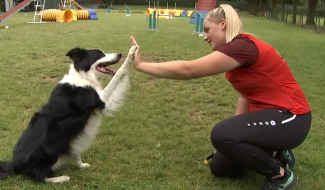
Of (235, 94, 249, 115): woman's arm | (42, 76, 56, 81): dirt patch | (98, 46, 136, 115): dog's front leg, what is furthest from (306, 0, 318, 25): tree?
(98, 46, 136, 115): dog's front leg

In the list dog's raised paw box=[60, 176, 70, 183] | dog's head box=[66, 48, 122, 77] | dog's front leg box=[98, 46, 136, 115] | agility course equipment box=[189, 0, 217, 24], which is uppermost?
agility course equipment box=[189, 0, 217, 24]

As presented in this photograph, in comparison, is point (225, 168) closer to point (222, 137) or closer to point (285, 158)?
point (222, 137)

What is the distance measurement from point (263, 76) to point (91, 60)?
73.1 inches

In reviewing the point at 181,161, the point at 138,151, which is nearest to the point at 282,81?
the point at 181,161

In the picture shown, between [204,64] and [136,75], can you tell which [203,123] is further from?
[136,75]

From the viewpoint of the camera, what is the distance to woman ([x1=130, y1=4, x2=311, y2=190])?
258 centimetres

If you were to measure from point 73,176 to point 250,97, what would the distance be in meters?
2.00

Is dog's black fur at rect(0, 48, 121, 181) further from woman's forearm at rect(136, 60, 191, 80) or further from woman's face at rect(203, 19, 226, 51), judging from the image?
woman's face at rect(203, 19, 226, 51)

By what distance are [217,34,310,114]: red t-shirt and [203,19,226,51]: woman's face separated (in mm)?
165

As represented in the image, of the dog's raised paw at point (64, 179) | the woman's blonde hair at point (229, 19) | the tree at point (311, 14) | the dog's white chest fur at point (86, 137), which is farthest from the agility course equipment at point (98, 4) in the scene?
the woman's blonde hair at point (229, 19)

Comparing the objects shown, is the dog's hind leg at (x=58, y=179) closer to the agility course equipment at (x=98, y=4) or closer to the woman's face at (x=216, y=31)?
the woman's face at (x=216, y=31)

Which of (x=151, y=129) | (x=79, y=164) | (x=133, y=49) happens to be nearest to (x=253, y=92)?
(x=133, y=49)

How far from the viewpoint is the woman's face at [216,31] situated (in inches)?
107

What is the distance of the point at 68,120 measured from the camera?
116 inches
